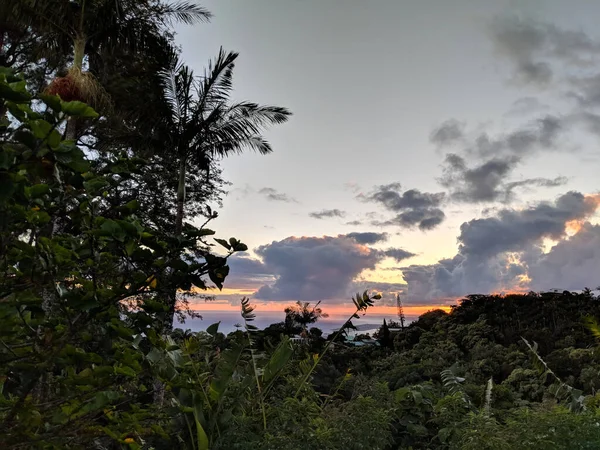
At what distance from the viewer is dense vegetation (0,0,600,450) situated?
1.92 m

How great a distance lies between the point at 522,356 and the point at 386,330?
5.28 meters

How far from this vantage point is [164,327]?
2.74 meters

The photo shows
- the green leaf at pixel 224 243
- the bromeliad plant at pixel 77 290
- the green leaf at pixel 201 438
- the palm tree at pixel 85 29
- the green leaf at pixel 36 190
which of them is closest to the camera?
the green leaf at pixel 36 190

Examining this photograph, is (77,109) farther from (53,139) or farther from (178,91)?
(178,91)

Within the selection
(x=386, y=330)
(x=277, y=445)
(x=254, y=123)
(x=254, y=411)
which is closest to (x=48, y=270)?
(x=277, y=445)

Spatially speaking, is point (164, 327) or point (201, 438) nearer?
point (164, 327)

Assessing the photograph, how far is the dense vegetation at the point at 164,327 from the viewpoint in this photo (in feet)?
6.30

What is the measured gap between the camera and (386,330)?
51.8 feet

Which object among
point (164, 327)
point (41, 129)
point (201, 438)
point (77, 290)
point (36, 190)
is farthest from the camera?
point (201, 438)

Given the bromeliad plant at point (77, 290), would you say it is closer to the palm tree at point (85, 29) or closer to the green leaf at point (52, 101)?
the green leaf at point (52, 101)

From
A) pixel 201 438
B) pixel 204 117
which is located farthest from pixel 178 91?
pixel 201 438

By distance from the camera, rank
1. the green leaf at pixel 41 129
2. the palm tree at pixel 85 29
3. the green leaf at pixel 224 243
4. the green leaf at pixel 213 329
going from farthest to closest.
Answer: the palm tree at pixel 85 29
the green leaf at pixel 213 329
the green leaf at pixel 224 243
the green leaf at pixel 41 129

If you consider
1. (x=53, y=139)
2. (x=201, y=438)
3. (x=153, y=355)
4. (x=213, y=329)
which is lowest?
(x=201, y=438)

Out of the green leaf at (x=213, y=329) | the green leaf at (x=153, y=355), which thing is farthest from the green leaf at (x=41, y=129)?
the green leaf at (x=213, y=329)
